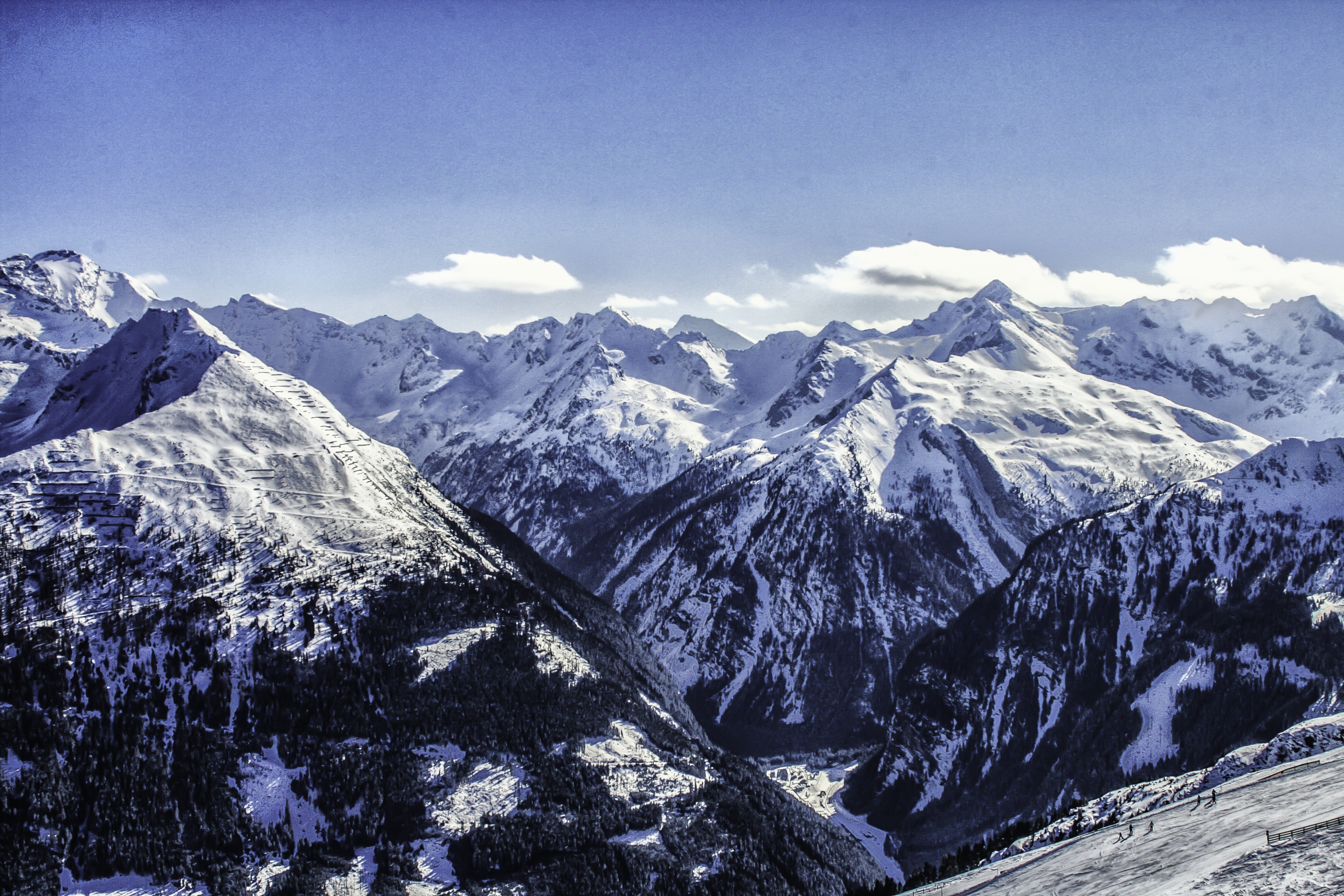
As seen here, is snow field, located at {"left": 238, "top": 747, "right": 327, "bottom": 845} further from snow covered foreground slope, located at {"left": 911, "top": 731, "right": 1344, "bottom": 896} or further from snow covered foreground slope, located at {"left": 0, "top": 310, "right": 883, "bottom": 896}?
snow covered foreground slope, located at {"left": 911, "top": 731, "right": 1344, "bottom": 896}

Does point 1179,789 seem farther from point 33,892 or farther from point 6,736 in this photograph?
point 6,736

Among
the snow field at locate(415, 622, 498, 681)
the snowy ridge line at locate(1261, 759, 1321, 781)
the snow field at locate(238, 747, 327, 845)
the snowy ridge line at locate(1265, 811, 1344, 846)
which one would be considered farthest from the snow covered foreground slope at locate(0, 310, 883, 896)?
the snowy ridge line at locate(1265, 811, 1344, 846)

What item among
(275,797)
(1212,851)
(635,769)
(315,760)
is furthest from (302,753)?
(1212,851)

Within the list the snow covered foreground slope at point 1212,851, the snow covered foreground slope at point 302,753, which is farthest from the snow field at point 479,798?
the snow covered foreground slope at point 1212,851

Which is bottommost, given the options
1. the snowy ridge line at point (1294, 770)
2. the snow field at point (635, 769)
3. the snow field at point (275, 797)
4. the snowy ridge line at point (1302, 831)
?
the snow field at point (635, 769)

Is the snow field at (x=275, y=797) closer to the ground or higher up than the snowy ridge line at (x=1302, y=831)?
closer to the ground

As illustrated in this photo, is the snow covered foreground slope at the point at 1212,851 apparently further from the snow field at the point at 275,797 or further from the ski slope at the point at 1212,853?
the snow field at the point at 275,797

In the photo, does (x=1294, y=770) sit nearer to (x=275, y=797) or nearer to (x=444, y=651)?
(x=444, y=651)
